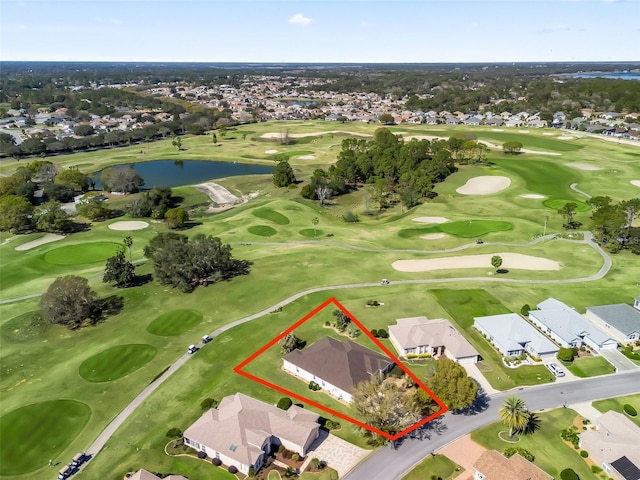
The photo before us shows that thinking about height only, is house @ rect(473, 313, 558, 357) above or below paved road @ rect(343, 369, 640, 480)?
above

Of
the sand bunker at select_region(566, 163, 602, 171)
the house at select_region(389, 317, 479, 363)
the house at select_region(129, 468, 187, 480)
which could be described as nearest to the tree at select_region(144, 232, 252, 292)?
the house at select_region(389, 317, 479, 363)

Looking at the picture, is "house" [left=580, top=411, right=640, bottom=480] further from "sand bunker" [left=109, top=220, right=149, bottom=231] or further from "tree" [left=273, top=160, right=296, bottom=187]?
"tree" [left=273, top=160, right=296, bottom=187]

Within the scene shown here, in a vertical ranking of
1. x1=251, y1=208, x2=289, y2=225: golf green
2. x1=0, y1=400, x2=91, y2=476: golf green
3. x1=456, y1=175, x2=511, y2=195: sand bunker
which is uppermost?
x1=456, y1=175, x2=511, y2=195: sand bunker

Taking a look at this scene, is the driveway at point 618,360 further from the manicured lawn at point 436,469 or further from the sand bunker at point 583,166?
the sand bunker at point 583,166

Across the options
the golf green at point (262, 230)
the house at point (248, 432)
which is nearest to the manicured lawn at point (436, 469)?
the house at point (248, 432)

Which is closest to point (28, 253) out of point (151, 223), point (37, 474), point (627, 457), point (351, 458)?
point (151, 223)

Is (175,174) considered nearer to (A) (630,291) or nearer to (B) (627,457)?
(A) (630,291)
